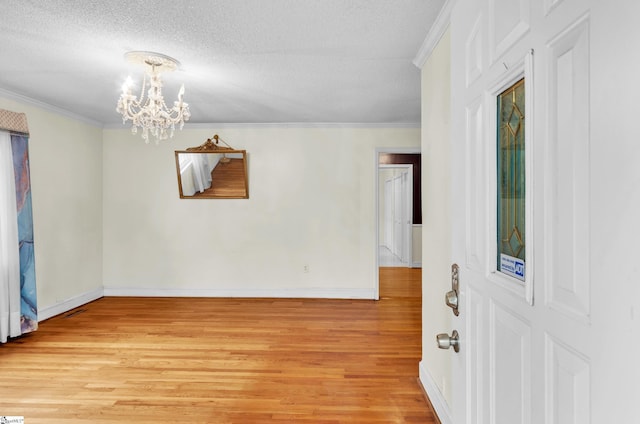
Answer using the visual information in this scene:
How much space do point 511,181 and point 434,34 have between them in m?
1.70

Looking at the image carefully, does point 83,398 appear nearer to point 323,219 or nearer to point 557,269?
point 557,269

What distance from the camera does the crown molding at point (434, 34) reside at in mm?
1893

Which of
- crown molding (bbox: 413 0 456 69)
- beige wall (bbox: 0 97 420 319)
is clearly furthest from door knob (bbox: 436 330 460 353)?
beige wall (bbox: 0 97 420 319)

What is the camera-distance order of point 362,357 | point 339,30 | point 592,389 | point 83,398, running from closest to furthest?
1. point 592,389
2. point 339,30
3. point 83,398
4. point 362,357

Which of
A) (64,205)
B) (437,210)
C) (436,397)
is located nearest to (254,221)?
(64,205)

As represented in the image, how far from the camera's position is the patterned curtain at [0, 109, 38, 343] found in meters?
3.25

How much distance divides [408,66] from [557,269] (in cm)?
251

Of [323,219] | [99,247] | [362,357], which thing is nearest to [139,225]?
[99,247]

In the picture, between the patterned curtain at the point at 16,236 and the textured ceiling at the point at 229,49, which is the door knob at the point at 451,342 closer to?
the textured ceiling at the point at 229,49

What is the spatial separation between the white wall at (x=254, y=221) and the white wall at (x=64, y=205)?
222 millimetres

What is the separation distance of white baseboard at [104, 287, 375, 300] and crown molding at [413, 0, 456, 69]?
3.12 meters

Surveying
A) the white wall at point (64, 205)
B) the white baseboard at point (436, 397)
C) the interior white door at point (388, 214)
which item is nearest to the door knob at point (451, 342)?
the white baseboard at point (436, 397)

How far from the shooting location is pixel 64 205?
165 inches

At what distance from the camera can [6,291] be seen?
3.29 meters
